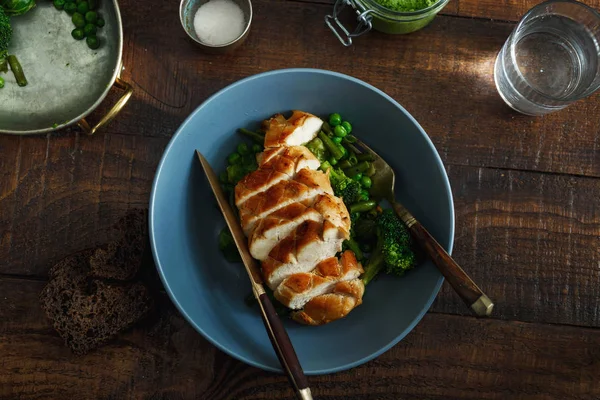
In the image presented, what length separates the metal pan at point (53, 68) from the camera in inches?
121

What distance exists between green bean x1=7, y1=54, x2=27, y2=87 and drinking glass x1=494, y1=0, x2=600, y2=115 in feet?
8.95

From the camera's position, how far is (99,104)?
2992 mm

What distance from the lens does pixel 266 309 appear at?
2.49m

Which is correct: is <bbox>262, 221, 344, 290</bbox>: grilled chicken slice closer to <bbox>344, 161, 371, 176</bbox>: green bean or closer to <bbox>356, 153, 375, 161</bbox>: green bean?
<bbox>344, 161, 371, 176</bbox>: green bean

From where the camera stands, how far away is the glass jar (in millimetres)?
2807

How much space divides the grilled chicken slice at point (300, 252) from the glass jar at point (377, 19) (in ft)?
3.63

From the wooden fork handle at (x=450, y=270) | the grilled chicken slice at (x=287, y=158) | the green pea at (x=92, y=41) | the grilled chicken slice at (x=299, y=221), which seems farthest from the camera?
the green pea at (x=92, y=41)

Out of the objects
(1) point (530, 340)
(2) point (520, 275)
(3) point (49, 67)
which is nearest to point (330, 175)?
(2) point (520, 275)

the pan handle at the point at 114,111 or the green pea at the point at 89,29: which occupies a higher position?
the green pea at the point at 89,29

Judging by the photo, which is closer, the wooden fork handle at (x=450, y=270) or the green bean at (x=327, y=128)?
the wooden fork handle at (x=450, y=270)

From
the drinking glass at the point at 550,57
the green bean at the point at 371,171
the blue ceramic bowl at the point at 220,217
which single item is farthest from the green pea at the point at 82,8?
the drinking glass at the point at 550,57

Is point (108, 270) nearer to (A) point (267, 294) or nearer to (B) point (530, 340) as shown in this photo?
(A) point (267, 294)

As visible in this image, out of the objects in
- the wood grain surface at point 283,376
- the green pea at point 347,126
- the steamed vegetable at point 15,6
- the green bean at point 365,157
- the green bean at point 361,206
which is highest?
the steamed vegetable at point 15,6

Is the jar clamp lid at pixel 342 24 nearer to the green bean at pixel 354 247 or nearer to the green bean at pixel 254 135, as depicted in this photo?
the green bean at pixel 254 135
